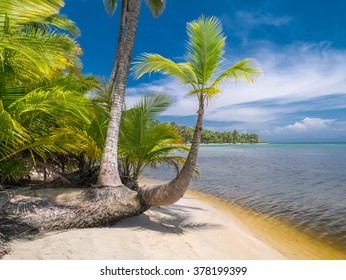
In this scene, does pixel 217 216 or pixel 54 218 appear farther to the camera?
pixel 217 216

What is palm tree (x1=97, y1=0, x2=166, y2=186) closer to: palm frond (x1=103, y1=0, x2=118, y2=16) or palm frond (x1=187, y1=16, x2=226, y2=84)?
palm frond (x1=187, y1=16, x2=226, y2=84)

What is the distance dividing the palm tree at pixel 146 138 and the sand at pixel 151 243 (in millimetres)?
1911

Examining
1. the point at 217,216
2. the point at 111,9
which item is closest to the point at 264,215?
the point at 217,216

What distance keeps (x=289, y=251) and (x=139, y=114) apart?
564 centimetres

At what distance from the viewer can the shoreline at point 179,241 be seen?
14.1 ft

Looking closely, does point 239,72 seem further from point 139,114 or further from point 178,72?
point 139,114

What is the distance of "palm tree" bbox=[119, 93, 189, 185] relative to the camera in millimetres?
8203

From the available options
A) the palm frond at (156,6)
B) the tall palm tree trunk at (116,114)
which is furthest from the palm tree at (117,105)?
the palm frond at (156,6)

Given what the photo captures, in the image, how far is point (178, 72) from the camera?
5855 millimetres

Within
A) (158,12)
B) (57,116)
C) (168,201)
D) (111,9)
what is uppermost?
(111,9)

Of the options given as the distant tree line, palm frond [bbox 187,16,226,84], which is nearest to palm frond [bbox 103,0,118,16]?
palm frond [bbox 187,16,226,84]

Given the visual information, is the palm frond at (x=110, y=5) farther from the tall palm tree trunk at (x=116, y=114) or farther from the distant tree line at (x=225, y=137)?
the distant tree line at (x=225, y=137)

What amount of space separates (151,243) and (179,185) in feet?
4.36

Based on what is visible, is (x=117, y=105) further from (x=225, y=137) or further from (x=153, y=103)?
(x=225, y=137)
